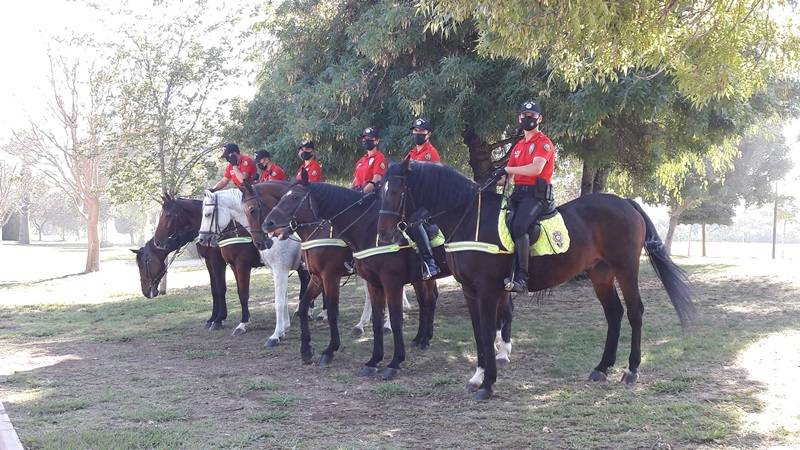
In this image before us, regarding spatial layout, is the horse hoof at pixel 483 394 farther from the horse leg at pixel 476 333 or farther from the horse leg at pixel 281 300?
the horse leg at pixel 281 300

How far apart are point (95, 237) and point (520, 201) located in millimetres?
25784

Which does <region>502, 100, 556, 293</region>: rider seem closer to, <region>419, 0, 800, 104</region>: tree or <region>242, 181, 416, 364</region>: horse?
<region>419, 0, 800, 104</region>: tree

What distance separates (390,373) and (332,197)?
2303 mm

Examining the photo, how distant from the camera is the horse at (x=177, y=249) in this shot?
1182cm

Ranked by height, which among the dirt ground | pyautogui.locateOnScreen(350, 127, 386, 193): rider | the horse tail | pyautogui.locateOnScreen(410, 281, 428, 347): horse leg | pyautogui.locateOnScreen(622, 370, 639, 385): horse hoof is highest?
pyautogui.locateOnScreen(350, 127, 386, 193): rider

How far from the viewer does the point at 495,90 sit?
11.2 metres

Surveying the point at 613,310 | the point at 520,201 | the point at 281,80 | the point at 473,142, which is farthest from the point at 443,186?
the point at 281,80

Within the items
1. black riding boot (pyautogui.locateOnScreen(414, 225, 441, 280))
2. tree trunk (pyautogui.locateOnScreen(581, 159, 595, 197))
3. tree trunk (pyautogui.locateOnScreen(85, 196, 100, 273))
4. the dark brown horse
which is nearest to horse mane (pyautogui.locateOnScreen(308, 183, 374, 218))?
the dark brown horse

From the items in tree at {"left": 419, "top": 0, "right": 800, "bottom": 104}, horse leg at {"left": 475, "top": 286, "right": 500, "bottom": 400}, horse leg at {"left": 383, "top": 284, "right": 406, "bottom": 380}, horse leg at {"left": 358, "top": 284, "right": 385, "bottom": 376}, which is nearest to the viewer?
tree at {"left": 419, "top": 0, "right": 800, "bottom": 104}

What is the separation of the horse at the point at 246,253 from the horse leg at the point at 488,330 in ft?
14.1

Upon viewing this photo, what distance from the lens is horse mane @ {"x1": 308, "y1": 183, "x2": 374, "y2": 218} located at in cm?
852

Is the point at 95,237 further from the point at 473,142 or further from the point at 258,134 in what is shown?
the point at 473,142

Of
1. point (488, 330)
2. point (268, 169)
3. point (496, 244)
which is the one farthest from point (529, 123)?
point (268, 169)

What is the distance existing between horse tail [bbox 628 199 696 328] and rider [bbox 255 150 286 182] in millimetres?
6238
